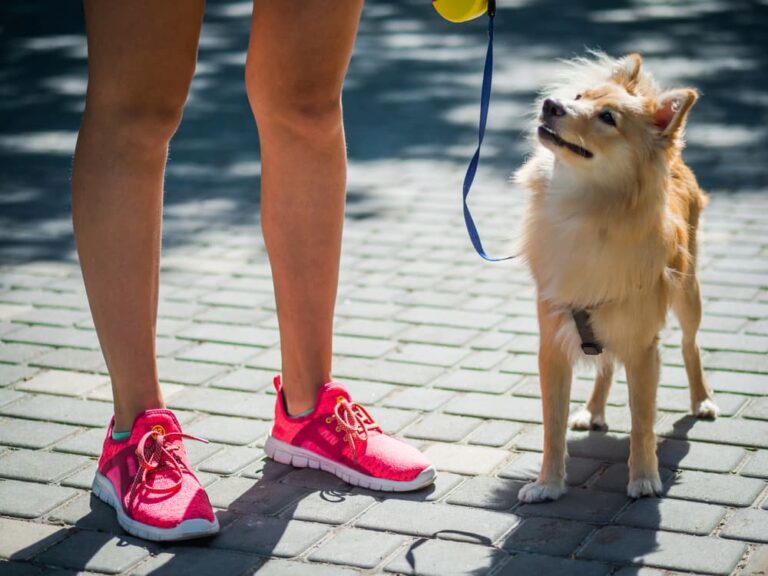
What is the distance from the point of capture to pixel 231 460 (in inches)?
146

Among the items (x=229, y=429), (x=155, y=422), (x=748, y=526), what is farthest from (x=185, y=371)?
(x=748, y=526)

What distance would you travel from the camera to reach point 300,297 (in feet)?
11.7

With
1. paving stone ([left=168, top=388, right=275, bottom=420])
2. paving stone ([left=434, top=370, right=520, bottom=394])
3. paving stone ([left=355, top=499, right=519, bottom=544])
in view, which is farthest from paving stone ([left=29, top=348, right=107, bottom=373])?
paving stone ([left=355, top=499, right=519, bottom=544])

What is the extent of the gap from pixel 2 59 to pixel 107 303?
8.17 m

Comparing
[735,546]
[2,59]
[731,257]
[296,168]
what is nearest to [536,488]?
[735,546]

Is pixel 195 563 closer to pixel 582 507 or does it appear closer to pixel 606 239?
pixel 582 507

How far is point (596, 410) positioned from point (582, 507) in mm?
656

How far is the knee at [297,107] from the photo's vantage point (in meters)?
3.33

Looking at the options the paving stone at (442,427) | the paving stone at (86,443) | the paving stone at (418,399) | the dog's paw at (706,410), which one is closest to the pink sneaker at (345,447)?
the paving stone at (442,427)

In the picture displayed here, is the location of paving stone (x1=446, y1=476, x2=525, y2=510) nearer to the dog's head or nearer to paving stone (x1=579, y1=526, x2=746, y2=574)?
paving stone (x1=579, y1=526, x2=746, y2=574)

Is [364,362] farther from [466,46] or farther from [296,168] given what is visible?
[466,46]

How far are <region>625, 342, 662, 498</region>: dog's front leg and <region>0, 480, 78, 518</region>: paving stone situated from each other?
1.70 m

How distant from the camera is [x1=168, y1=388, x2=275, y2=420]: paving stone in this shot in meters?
4.09

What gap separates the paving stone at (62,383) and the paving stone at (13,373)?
0.14 ft
